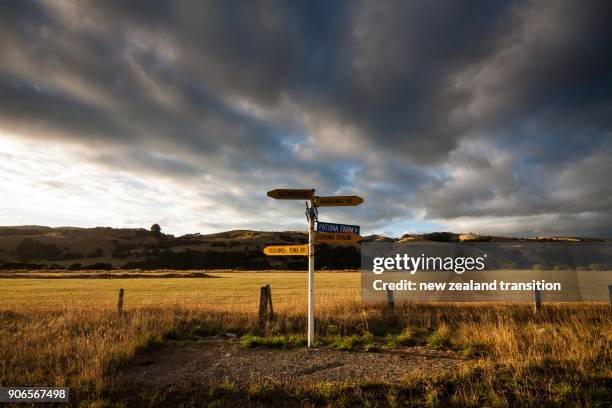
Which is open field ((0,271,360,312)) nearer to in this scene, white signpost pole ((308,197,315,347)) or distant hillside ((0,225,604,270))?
white signpost pole ((308,197,315,347))

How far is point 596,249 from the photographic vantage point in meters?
61.9

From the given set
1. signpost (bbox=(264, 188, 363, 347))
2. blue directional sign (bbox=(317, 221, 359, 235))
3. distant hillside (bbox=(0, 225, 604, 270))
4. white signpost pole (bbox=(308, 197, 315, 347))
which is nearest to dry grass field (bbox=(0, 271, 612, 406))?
white signpost pole (bbox=(308, 197, 315, 347))

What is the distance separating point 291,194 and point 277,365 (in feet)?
13.8

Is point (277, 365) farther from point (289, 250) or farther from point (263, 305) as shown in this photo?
point (263, 305)

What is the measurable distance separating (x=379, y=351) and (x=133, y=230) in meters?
182

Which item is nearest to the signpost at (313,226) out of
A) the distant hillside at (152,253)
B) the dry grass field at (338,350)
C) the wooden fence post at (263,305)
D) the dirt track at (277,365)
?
the dirt track at (277,365)

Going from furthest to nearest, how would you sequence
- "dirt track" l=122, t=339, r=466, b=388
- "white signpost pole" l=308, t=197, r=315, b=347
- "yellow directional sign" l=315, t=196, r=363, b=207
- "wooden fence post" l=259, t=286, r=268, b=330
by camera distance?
"wooden fence post" l=259, t=286, r=268, b=330 → "yellow directional sign" l=315, t=196, r=363, b=207 → "white signpost pole" l=308, t=197, r=315, b=347 → "dirt track" l=122, t=339, r=466, b=388

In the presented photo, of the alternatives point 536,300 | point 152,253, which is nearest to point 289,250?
point 536,300

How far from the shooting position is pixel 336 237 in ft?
30.6

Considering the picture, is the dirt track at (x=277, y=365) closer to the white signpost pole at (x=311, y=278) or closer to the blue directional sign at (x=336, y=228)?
the white signpost pole at (x=311, y=278)

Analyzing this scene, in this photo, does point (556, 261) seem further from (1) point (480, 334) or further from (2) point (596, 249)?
(1) point (480, 334)

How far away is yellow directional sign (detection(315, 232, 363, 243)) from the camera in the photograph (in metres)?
9.32

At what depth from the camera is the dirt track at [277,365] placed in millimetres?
6555

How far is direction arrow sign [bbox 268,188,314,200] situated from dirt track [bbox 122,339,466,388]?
12.3 feet
